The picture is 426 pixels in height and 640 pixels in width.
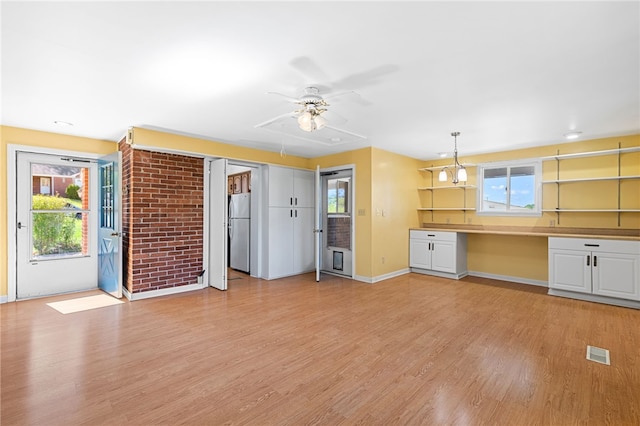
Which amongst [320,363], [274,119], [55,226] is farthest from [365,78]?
[55,226]

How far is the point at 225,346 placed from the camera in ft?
9.09

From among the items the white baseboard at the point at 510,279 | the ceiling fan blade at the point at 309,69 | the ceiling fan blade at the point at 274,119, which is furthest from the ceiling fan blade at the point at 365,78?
the white baseboard at the point at 510,279

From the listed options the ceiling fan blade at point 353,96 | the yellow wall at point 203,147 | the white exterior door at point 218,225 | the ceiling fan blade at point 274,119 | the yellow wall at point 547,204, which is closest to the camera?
the ceiling fan blade at point 353,96

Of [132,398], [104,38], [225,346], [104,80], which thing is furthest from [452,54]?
[132,398]

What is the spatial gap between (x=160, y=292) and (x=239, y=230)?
2.09m

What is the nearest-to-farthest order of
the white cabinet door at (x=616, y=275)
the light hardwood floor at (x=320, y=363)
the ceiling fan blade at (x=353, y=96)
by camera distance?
1. the light hardwood floor at (x=320, y=363)
2. the ceiling fan blade at (x=353, y=96)
3. the white cabinet door at (x=616, y=275)

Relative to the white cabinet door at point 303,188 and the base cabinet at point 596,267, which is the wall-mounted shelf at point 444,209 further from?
the white cabinet door at point 303,188

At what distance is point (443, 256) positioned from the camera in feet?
18.4

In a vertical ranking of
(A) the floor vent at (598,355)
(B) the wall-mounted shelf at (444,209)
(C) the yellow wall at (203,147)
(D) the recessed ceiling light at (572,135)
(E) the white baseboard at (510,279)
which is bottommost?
(A) the floor vent at (598,355)

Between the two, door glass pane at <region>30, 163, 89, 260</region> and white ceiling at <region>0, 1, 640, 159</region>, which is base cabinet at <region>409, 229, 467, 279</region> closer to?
white ceiling at <region>0, 1, 640, 159</region>

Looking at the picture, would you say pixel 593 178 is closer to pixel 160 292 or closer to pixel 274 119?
pixel 274 119

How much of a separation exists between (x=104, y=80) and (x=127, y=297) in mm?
2958

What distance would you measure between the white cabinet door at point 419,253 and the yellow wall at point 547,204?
0.75 meters

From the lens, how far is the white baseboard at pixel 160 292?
4.17m
